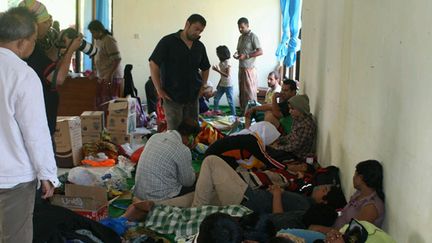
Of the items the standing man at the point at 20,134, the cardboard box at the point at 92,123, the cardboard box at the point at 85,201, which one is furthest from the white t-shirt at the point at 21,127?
the cardboard box at the point at 92,123

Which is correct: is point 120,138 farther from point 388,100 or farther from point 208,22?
point 208,22

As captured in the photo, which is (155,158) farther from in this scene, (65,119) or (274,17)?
(274,17)

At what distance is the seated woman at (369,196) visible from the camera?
2.55 metres

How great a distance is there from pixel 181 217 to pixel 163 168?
0.35 m

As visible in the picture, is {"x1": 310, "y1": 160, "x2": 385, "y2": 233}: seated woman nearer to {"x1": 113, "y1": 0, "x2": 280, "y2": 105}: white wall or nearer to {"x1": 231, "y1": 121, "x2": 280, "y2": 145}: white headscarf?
{"x1": 231, "y1": 121, "x2": 280, "y2": 145}: white headscarf

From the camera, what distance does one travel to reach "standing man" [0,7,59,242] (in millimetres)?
1880

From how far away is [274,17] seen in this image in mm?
9984

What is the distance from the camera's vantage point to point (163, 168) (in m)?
3.38

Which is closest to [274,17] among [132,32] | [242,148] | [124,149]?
[132,32]

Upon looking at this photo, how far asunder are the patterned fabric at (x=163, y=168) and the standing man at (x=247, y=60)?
4.99 m

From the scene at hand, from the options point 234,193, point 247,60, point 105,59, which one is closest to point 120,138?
point 105,59

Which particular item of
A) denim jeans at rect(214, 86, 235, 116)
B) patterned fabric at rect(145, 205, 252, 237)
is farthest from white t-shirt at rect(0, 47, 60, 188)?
denim jeans at rect(214, 86, 235, 116)

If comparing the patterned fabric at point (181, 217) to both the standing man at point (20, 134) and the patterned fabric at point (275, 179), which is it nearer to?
the patterned fabric at point (275, 179)

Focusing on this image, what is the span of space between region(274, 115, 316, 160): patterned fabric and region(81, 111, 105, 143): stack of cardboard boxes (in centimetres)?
185
